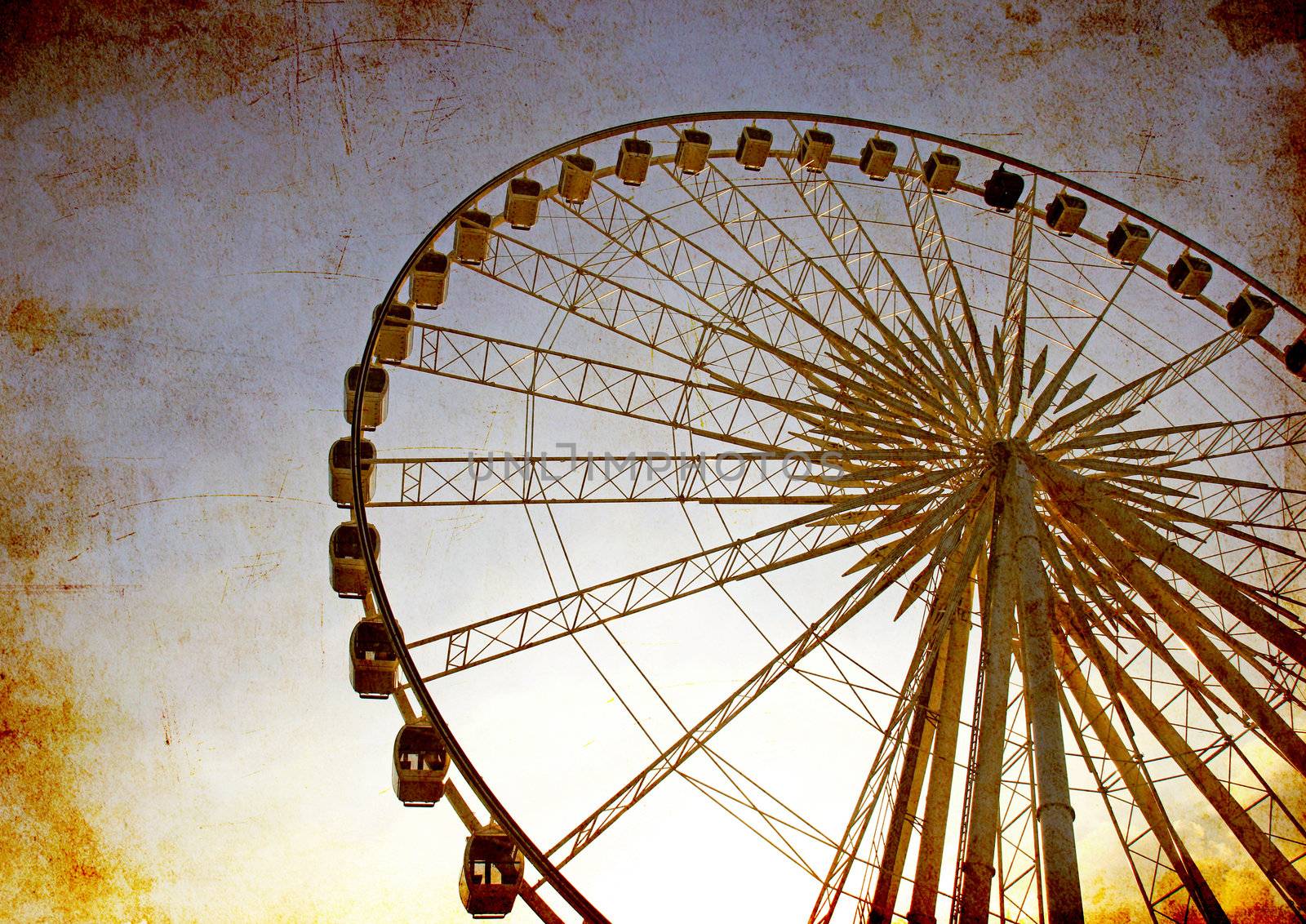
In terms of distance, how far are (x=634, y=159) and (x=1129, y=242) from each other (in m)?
9.37

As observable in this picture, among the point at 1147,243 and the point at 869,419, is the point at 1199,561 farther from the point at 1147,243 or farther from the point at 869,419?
the point at 1147,243

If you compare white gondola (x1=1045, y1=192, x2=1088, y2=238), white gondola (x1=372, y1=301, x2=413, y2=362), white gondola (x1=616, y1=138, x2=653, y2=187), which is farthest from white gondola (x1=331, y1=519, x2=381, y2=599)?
white gondola (x1=1045, y1=192, x2=1088, y2=238)

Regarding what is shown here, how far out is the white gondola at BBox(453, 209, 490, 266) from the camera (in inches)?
763

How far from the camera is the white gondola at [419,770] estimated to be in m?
14.9

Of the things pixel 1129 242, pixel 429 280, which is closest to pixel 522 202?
pixel 429 280

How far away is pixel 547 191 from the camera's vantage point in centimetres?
1989

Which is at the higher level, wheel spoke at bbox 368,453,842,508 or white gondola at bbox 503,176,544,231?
white gondola at bbox 503,176,544,231

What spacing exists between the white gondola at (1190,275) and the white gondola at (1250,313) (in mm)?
908

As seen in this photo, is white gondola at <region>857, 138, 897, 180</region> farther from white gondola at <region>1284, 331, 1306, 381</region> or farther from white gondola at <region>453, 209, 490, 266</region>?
white gondola at <region>1284, 331, 1306, 381</region>

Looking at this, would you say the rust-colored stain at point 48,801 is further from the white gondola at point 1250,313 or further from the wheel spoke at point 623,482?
the white gondola at point 1250,313

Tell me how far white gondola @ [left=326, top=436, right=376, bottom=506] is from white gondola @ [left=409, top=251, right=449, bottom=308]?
2739 millimetres

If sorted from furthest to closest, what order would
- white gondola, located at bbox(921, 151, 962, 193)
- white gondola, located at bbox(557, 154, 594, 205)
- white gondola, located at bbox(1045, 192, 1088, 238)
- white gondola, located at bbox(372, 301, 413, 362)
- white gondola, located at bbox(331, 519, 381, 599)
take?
1. white gondola, located at bbox(921, 151, 962, 193)
2. white gondola, located at bbox(1045, 192, 1088, 238)
3. white gondola, located at bbox(557, 154, 594, 205)
4. white gondola, located at bbox(372, 301, 413, 362)
5. white gondola, located at bbox(331, 519, 381, 599)

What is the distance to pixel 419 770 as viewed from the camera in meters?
14.9

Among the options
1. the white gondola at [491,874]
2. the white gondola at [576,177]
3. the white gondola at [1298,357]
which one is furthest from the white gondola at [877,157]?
the white gondola at [491,874]
